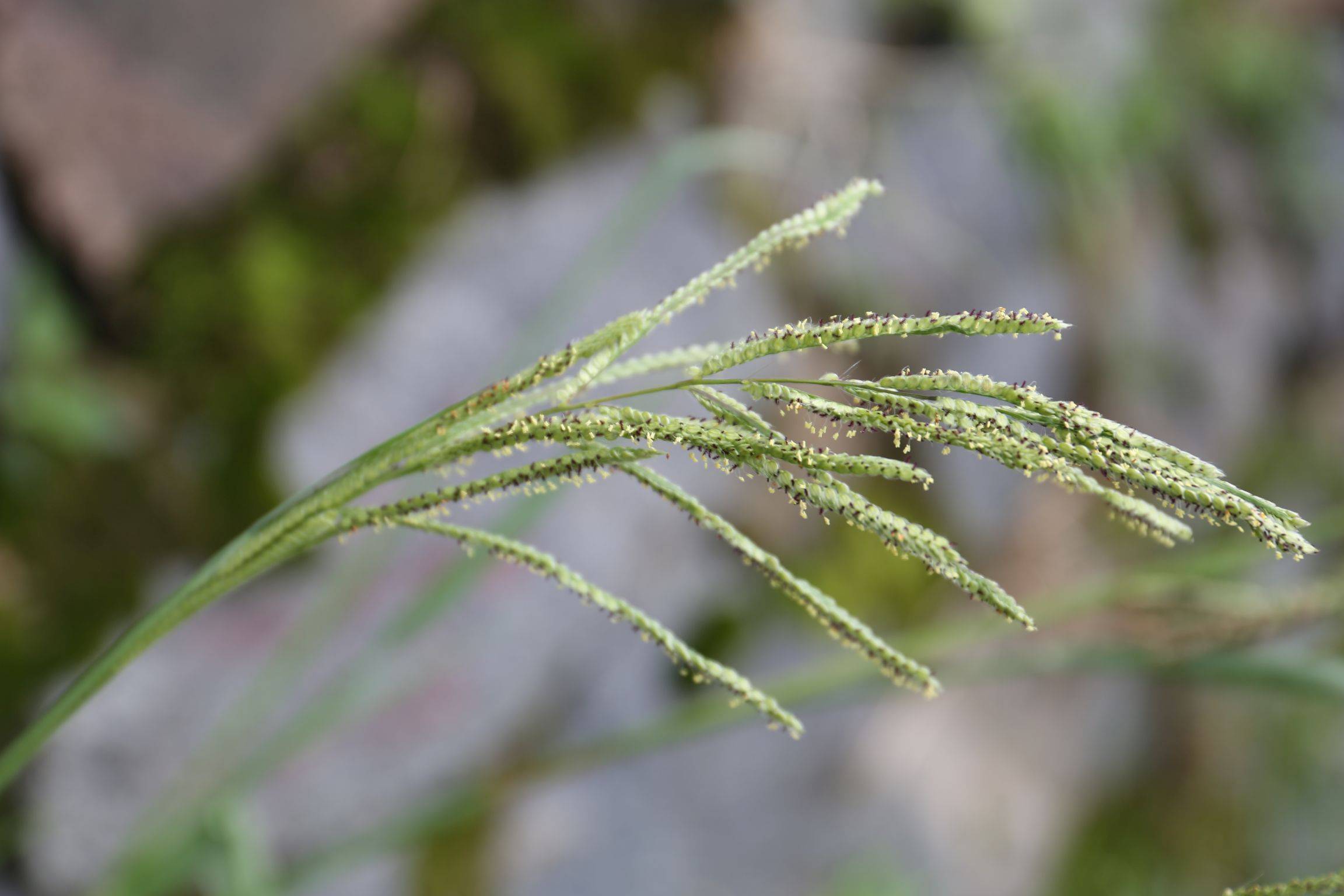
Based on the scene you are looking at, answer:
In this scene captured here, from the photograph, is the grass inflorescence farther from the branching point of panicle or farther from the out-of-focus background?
the out-of-focus background

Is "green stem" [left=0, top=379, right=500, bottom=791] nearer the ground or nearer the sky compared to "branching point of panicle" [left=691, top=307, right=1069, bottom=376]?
nearer the ground

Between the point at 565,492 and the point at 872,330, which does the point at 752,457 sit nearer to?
the point at 872,330

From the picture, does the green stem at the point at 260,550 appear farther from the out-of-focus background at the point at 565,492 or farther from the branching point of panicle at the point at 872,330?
the out-of-focus background at the point at 565,492

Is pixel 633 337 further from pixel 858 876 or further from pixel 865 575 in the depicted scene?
pixel 858 876

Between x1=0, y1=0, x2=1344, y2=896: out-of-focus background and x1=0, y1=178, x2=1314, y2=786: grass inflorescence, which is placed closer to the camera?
x1=0, y1=178, x2=1314, y2=786: grass inflorescence

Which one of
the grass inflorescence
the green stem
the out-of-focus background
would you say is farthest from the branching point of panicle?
the out-of-focus background

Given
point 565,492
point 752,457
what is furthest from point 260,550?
point 565,492
